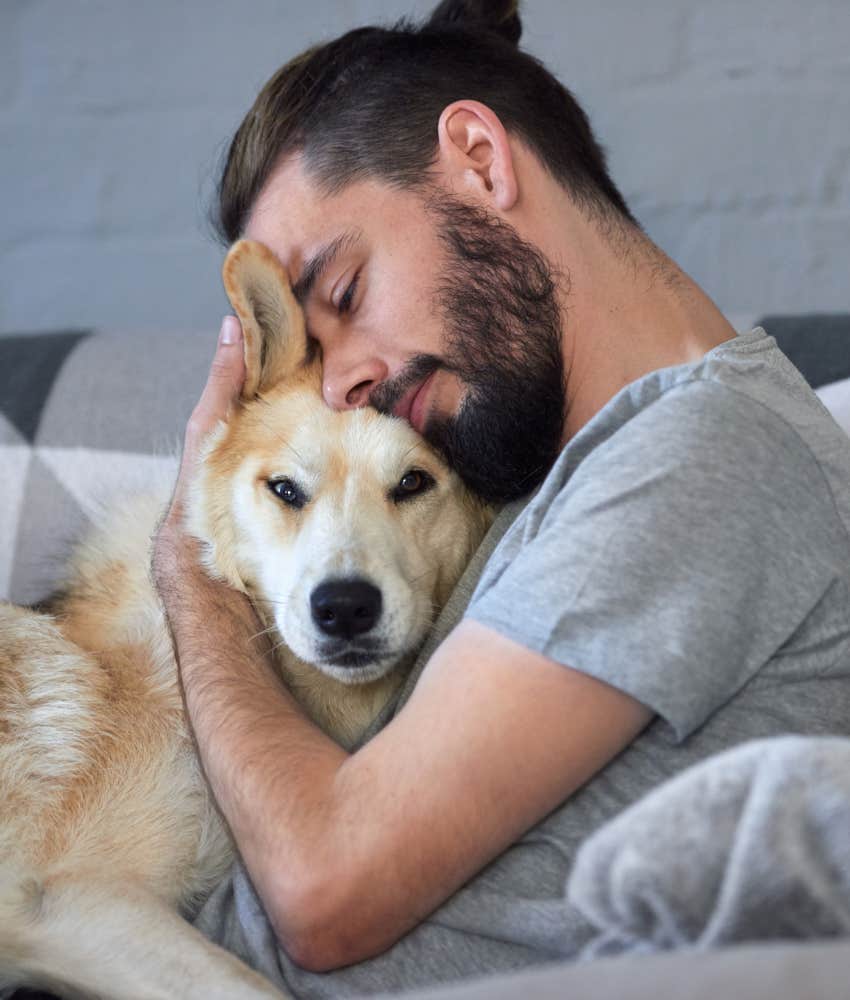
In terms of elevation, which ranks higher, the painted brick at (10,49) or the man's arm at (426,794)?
the painted brick at (10,49)

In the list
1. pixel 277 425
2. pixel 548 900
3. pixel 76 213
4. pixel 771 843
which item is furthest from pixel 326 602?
pixel 76 213

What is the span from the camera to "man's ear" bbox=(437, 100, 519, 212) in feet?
4.36

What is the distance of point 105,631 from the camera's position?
1.42 m

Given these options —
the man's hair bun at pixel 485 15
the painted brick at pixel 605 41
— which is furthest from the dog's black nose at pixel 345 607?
the painted brick at pixel 605 41

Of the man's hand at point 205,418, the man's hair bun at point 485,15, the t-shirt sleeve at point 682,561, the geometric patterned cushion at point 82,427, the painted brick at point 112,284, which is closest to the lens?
the t-shirt sleeve at point 682,561

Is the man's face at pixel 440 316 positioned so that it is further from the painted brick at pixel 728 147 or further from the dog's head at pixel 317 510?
the painted brick at pixel 728 147

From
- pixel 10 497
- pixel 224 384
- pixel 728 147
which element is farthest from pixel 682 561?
pixel 728 147

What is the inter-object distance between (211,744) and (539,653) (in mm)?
402

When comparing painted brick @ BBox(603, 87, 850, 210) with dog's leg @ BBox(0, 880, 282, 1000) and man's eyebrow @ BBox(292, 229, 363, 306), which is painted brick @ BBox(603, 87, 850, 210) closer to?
man's eyebrow @ BBox(292, 229, 363, 306)

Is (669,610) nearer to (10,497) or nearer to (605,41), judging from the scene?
(10,497)

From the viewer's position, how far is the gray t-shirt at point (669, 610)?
0.93 metres

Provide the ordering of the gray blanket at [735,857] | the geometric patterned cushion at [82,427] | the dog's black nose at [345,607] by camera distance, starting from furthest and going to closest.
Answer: the geometric patterned cushion at [82,427] < the dog's black nose at [345,607] < the gray blanket at [735,857]

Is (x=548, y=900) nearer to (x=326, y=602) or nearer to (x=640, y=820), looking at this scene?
(x=640, y=820)

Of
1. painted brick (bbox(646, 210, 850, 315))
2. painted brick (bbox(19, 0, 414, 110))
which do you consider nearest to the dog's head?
painted brick (bbox(646, 210, 850, 315))
